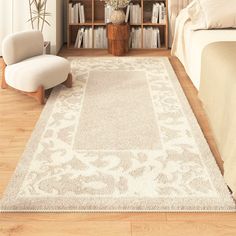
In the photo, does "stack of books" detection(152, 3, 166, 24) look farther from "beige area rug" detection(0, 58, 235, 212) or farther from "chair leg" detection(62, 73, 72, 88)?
"chair leg" detection(62, 73, 72, 88)

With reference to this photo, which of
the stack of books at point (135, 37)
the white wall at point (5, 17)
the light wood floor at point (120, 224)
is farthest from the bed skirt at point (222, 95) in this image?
the white wall at point (5, 17)

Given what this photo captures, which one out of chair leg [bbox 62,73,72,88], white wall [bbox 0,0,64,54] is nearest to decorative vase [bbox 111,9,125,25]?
white wall [bbox 0,0,64,54]

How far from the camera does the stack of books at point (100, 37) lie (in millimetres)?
5590

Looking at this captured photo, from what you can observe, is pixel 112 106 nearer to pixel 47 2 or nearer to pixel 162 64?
pixel 162 64

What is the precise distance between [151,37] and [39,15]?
1.48 meters

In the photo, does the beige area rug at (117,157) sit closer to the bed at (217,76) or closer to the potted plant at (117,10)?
the bed at (217,76)

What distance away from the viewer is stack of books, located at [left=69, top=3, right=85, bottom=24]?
5.53 metres

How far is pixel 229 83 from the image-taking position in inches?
102

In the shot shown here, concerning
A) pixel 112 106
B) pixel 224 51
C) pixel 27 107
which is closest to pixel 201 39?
pixel 224 51

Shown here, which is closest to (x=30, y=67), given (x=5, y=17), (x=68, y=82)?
(x=68, y=82)

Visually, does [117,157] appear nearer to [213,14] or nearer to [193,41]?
[193,41]

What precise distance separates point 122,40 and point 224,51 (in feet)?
A: 7.40

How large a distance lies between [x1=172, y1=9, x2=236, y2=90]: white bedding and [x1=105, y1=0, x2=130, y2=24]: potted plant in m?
0.70

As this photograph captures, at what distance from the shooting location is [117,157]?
2.68 m
